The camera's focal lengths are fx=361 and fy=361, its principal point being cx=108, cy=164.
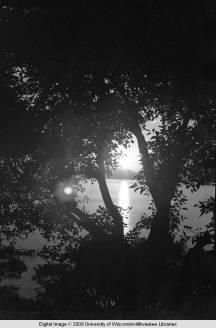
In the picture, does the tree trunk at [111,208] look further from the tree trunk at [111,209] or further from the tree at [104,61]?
the tree at [104,61]

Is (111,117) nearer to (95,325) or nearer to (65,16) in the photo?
(65,16)

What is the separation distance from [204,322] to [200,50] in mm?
7151

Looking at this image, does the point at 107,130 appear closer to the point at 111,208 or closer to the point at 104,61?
the point at 104,61

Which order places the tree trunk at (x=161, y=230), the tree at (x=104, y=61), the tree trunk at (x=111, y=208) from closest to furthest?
the tree at (x=104, y=61) < the tree trunk at (x=161, y=230) < the tree trunk at (x=111, y=208)

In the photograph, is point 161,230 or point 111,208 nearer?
point 161,230

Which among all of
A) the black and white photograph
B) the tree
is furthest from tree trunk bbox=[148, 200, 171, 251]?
the tree

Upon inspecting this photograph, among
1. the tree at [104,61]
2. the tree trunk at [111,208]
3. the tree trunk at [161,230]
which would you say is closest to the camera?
the tree at [104,61]

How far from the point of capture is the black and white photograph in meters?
9.89

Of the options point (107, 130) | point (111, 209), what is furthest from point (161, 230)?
point (107, 130)

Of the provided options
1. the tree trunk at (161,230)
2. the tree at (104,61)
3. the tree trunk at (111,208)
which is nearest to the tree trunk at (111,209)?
the tree trunk at (111,208)

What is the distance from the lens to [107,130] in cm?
1238

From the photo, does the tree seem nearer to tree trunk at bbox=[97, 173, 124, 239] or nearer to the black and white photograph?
the black and white photograph

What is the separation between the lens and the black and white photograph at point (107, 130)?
9.89 meters

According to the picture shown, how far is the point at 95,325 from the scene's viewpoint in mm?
8414
